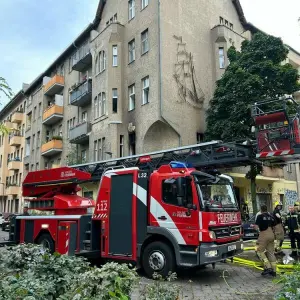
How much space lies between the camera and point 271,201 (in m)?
29.5

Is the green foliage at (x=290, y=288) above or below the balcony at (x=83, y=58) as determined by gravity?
below

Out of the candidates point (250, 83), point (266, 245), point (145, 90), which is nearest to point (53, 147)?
point (145, 90)

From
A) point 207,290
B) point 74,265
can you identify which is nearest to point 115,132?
point 207,290

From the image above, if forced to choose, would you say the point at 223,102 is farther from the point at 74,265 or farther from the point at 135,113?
the point at 74,265

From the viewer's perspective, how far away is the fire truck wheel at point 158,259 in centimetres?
852

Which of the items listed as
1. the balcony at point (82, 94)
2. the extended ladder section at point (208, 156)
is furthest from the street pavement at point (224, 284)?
the balcony at point (82, 94)

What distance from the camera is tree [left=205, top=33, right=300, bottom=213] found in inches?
779

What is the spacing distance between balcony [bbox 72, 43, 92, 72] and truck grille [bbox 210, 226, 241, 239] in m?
23.4

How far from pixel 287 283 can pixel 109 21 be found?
27.7 m

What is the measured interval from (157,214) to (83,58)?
78.5 feet

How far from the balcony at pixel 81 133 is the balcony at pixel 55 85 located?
25.7ft

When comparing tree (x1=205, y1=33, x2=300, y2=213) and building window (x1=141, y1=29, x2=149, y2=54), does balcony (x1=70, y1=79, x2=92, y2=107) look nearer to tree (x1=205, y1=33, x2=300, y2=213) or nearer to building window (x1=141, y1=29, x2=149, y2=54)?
building window (x1=141, y1=29, x2=149, y2=54)

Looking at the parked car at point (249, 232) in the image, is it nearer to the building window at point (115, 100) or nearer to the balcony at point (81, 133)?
the building window at point (115, 100)

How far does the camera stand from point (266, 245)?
9.30m
